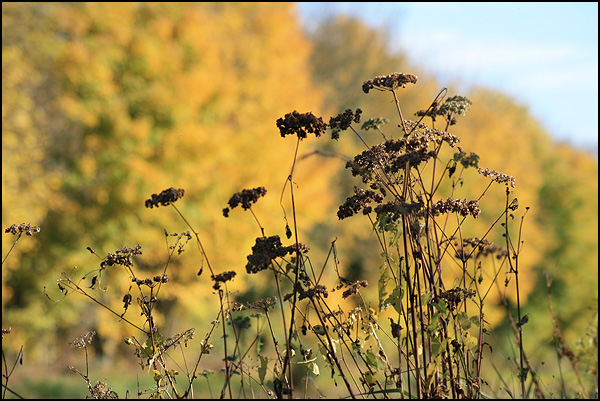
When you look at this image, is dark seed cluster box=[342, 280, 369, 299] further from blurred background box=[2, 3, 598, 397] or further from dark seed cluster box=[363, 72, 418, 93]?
blurred background box=[2, 3, 598, 397]

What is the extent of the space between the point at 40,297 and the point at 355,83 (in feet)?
58.5

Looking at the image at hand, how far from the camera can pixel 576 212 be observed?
34469mm

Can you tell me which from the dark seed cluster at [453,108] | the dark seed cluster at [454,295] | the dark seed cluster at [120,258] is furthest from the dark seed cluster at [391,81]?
the dark seed cluster at [120,258]

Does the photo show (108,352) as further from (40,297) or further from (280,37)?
(280,37)

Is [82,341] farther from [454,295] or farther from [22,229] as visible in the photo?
[454,295]

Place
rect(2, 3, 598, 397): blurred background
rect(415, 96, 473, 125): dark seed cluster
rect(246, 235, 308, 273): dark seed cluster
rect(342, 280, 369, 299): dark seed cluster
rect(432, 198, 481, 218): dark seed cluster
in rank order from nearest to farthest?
rect(246, 235, 308, 273): dark seed cluster < rect(415, 96, 473, 125): dark seed cluster < rect(432, 198, 481, 218): dark seed cluster < rect(342, 280, 369, 299): dark seed cluster < rect(2, 3, 598, 397): blurred background

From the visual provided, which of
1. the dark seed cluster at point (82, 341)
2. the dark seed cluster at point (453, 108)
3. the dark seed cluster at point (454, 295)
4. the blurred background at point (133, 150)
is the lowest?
the dark seed cluster at point (82, 341)

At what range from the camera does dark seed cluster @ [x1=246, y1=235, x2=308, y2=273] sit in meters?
2.23

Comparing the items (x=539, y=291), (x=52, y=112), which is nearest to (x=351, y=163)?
(x=52, y=112)

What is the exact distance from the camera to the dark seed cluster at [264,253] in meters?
2.23

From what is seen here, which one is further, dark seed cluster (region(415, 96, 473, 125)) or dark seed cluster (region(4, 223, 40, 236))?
dark seed cluster (region(4, 223, 40, 236))

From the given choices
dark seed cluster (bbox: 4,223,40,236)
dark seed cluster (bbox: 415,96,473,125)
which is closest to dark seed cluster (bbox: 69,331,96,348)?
dark seed cluster (bbox: 4,223,40,236)

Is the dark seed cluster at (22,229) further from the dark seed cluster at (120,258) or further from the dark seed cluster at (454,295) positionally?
the dark seed cluster at (454,295)

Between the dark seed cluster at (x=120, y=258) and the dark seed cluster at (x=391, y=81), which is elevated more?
the dark seed cluster at (x=391, y=81)
